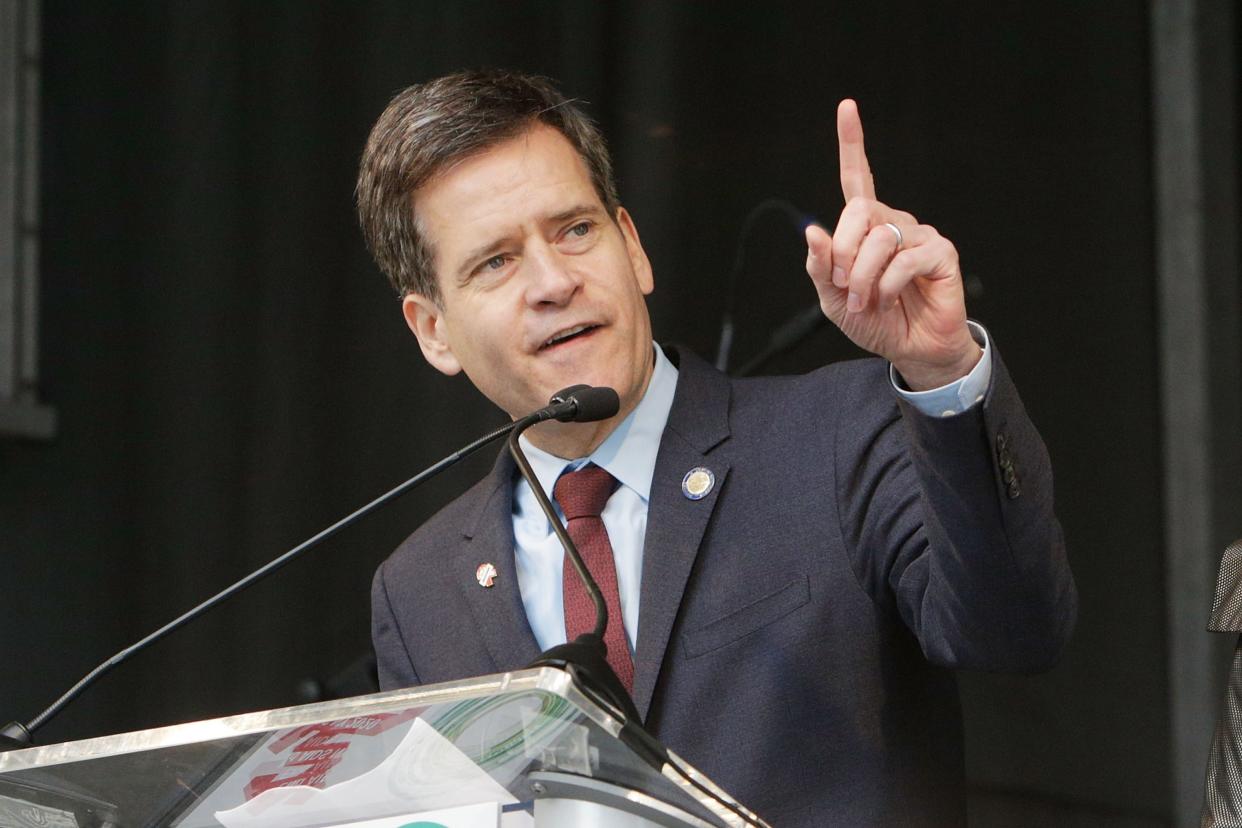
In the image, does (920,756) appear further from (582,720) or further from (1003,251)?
(1003,251)

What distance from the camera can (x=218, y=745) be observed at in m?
0.92

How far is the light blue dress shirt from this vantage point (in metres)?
1.61

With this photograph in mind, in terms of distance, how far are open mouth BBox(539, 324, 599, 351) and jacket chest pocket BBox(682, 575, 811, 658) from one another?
361mm

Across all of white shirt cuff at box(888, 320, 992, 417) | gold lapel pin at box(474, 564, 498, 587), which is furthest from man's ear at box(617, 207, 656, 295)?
white shirt cuff at box(888, 320, 992, 417)

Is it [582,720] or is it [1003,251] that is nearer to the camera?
[582,720]

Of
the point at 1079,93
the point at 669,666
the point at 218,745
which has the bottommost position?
the point at 669,666

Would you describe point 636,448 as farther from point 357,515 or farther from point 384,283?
point 384,283

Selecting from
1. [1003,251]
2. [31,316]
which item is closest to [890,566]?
[1003,251]

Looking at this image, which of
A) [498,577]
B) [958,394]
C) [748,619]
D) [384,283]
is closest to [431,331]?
[498,577]

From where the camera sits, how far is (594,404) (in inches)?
50.8

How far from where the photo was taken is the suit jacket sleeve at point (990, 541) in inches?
46.8

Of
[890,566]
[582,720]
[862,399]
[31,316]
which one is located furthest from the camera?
[31,316]

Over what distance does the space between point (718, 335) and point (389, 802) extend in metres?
2.00

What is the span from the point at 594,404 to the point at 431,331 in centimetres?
66
